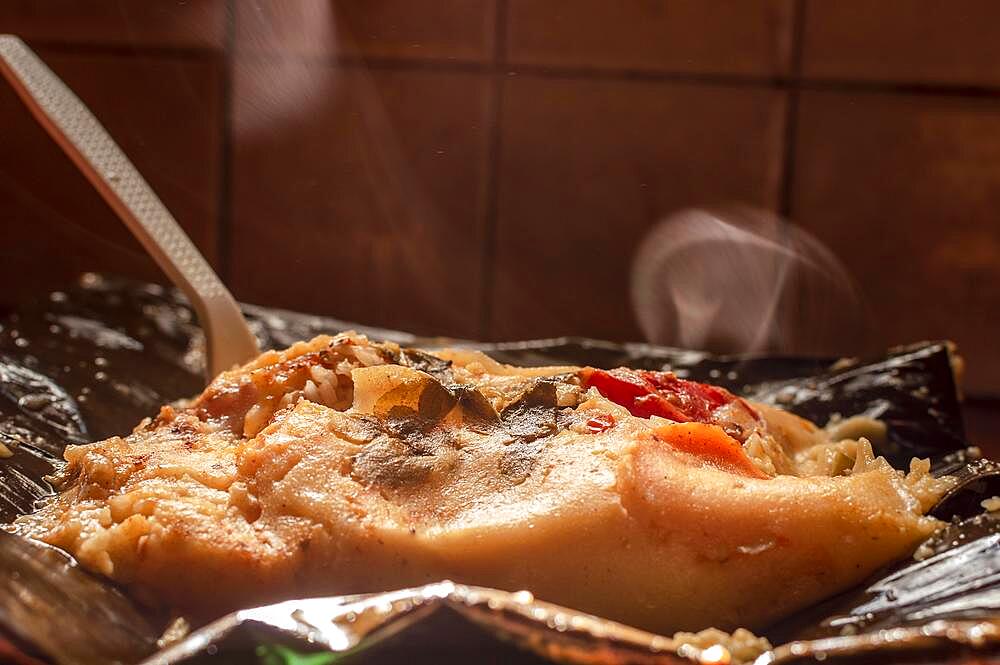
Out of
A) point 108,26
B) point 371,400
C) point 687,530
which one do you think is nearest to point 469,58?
point 108,26

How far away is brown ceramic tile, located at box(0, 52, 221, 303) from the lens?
4.27 metres

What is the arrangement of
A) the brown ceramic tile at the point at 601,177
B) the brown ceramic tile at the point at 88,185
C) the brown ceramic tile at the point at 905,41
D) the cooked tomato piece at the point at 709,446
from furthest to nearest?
1. the brown ceramic tile at the point at 88,185
2. the brown ceramic tile at the point at 601,177
3. the brown ceramic tile at the point at 905,41
4. the cooked tomato piece at the point at 709,446

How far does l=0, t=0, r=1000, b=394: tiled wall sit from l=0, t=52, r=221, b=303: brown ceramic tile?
0.4 inches

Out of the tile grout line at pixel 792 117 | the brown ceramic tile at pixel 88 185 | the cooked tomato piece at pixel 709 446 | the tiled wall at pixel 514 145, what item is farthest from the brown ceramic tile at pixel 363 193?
the cooked tomato piece at pixel 709 446

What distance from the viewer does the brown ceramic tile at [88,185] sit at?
427 cm

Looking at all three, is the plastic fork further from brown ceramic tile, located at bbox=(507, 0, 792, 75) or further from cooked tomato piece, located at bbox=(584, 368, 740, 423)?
brown ceramic tile, located at bbox=(507, 0, 792, 75)

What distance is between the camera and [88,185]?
14.8ft

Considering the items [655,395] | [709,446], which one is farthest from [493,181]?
[709,446]

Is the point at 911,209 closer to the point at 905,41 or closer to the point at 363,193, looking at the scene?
the point at 905,41

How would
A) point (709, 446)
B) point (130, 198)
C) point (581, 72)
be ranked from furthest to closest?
point (581, 72)
point (130, 198)
point (709, 446)

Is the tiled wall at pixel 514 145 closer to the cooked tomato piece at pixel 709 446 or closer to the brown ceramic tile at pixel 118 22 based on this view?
the brown ceramic tile at pixel 118 22

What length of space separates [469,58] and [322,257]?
988 millimetres

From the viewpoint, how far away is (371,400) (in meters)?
1.54

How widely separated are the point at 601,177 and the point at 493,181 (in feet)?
1.34
